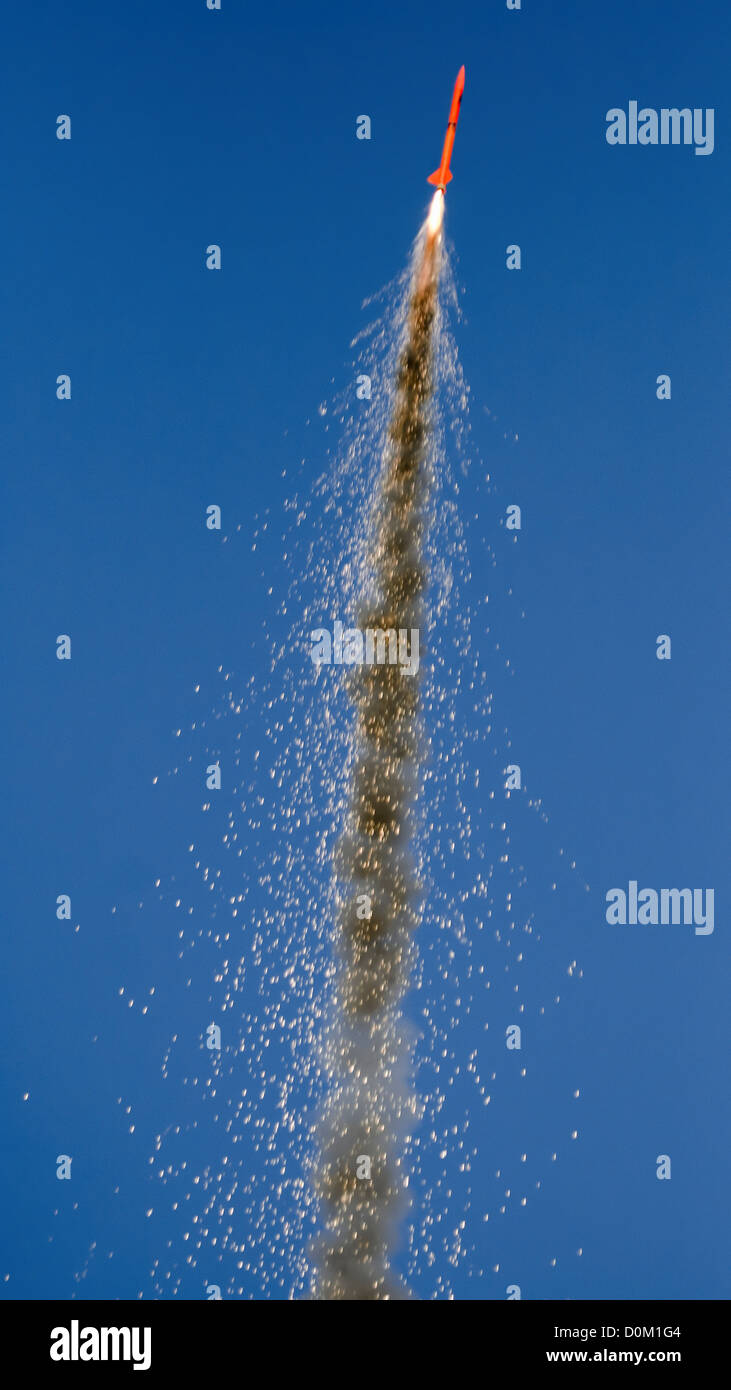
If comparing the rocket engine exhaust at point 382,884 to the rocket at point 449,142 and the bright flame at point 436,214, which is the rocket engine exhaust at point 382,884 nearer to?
the bright flame at point 436,214

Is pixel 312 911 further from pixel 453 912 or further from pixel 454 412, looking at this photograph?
pixel 454 412

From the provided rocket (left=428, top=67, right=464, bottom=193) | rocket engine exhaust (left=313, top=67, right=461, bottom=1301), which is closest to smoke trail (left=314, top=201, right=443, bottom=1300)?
rocket engine exhaust (left=313, top=67, right=461, bottom=1301)

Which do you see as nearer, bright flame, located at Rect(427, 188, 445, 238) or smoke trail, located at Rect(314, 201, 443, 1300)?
smoke trail, located at Rect(314, 201, 443, 1300)

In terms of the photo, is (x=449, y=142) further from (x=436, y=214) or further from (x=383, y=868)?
(x=383, y=868)

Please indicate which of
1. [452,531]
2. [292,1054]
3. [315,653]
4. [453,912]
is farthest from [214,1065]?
[452,531]

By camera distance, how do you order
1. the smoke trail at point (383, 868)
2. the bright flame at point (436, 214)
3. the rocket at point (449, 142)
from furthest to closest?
the bright flame at point (436, 214)
the smoke trail at point (383, 868)
the rocket at point (449, 142)

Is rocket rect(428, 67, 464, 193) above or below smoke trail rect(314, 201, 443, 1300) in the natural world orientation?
above

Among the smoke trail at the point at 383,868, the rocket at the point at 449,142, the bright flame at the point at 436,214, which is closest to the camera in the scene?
the rocket at the point at 449,142

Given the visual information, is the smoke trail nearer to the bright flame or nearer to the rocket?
the bright flame

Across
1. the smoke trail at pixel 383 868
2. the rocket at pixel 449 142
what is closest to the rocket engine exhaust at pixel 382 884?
the smoke trail at pixel 383 868
